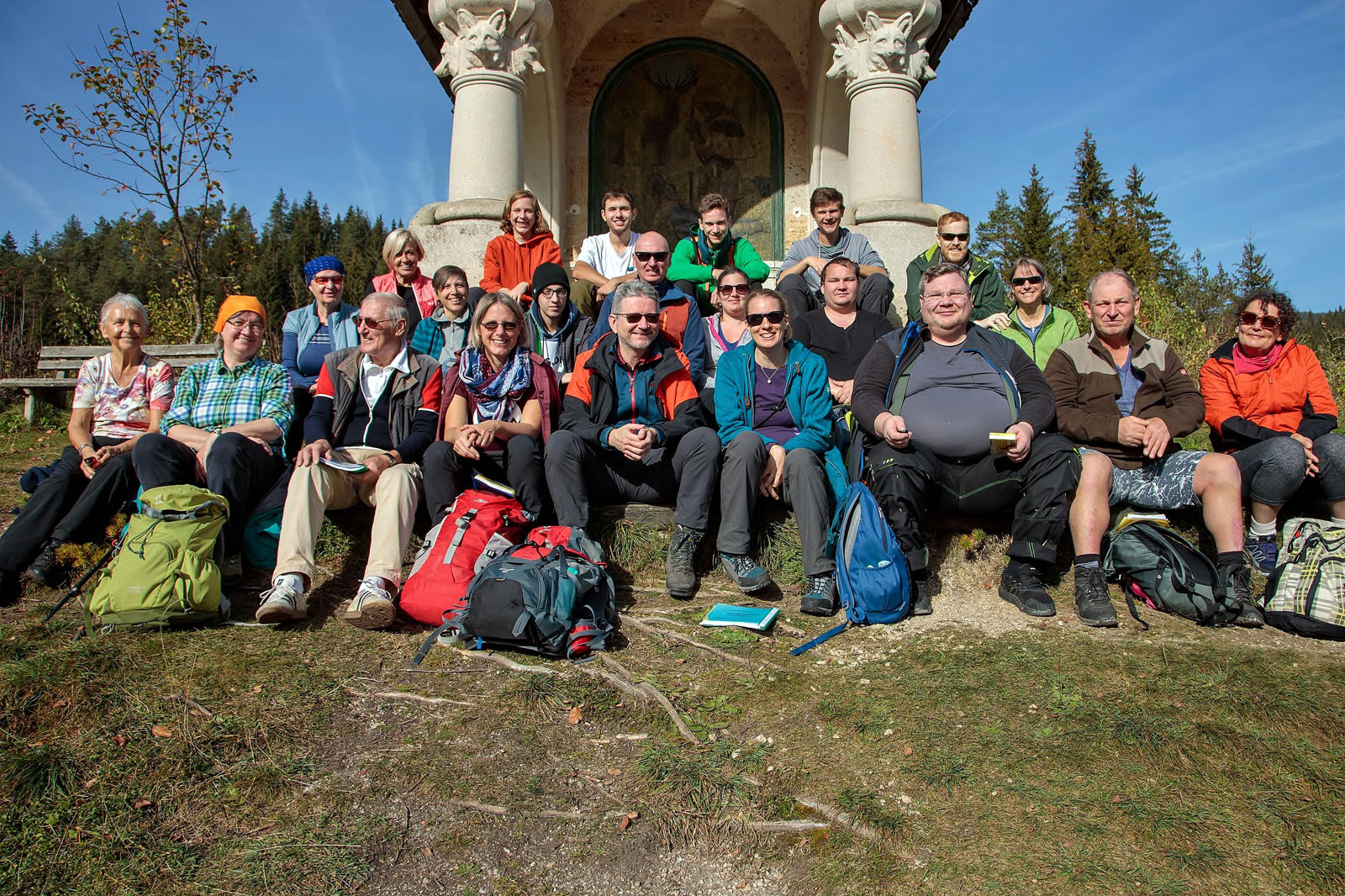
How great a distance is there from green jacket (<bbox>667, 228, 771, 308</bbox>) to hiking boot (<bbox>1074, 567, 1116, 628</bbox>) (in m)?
3.13

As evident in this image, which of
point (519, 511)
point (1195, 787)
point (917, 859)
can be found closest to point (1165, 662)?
point (1195, 787)

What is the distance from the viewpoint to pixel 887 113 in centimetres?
720

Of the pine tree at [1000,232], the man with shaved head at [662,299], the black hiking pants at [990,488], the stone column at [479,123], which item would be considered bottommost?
the black hiking pants at [990,488]

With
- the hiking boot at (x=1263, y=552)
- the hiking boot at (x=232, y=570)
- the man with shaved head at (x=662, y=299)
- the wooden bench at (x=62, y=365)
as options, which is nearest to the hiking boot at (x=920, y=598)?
the hiking boot at (x=1263, y=552)

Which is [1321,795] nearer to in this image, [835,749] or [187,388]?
[835,749]

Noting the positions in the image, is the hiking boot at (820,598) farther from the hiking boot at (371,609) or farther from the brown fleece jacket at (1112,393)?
the hiking boot at (371,609)

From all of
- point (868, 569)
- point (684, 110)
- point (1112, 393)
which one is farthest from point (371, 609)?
point (684, 110)

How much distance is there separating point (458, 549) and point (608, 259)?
312 cm

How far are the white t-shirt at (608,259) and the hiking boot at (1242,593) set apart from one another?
4.08m

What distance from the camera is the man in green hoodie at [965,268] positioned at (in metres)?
5.52

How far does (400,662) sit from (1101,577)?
2997mm

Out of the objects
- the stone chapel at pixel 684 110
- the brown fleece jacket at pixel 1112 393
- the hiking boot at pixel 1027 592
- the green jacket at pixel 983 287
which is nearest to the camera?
the hiking boot at pixel 1027 592

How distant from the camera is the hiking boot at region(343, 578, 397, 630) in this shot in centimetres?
351

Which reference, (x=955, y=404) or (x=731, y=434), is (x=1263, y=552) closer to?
(x=955, y=404)
